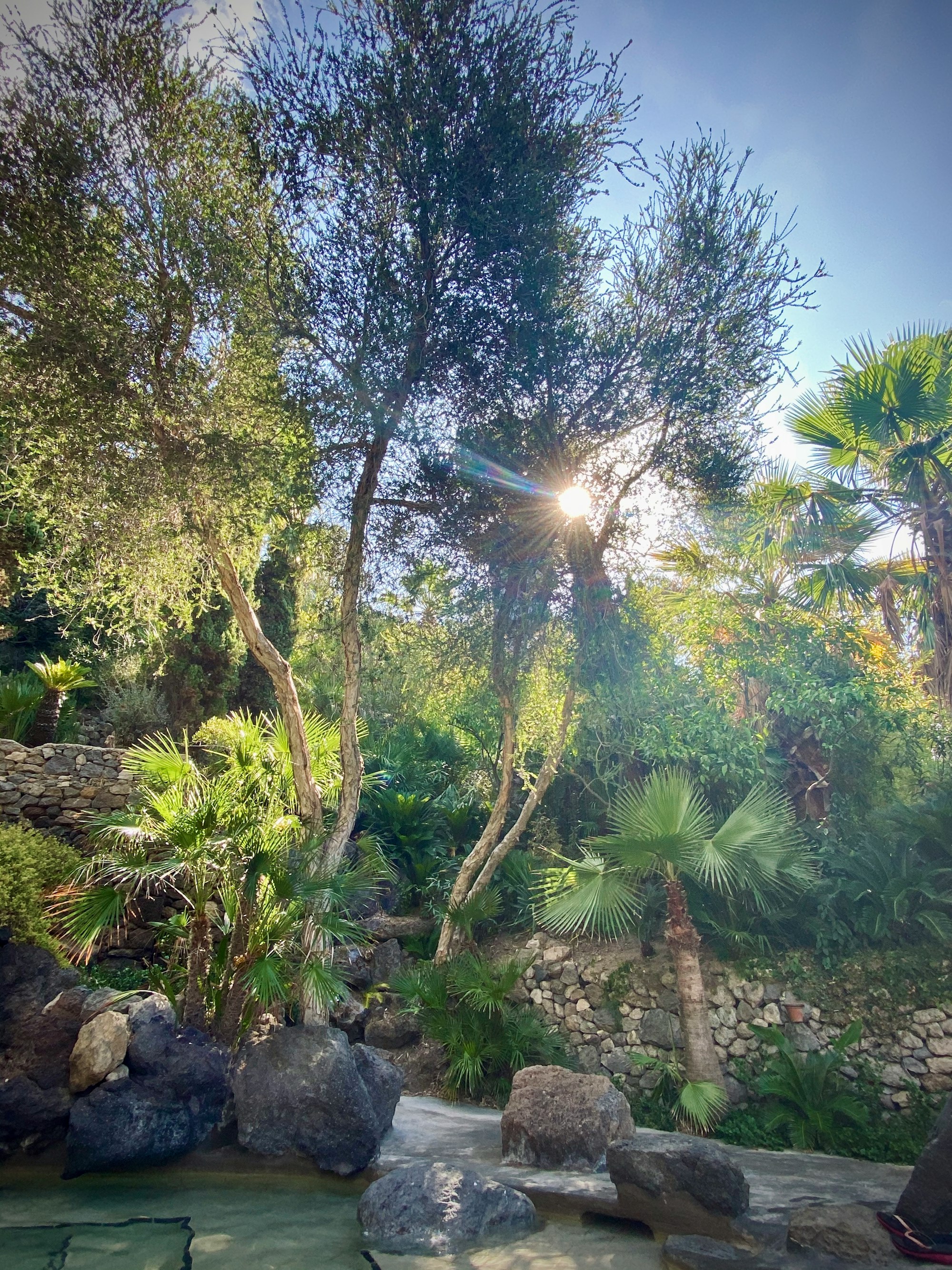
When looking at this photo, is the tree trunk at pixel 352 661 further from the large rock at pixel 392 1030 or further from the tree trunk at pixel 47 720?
the tree trunk at pixel 47 720

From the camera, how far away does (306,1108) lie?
6.48 m

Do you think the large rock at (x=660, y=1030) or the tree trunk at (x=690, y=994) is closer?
the tree trunk at (x=690, y=994)

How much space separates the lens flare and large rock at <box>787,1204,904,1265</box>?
746cm

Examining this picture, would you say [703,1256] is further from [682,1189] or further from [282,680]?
[282,680]

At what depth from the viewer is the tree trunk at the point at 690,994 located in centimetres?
829

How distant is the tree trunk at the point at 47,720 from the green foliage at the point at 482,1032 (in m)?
6.60

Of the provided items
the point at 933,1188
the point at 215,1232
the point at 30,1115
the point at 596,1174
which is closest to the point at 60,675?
the point at 30,1115

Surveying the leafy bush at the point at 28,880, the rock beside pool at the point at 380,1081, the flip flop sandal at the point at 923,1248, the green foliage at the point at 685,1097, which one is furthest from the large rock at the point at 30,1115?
the flip flop sandal at the point at 923,1248

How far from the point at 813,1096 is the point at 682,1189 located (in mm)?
3423

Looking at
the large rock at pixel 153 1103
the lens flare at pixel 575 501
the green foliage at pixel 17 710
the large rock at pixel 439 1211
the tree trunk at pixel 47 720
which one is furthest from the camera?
the green foliage at pixel 17 710

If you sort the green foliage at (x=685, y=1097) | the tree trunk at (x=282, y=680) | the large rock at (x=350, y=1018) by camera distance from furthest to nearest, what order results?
the large rock at (x=350, y=1018) < the tree trunk at (x=282, y=680) < the green foliage at (x=685, y=1097)

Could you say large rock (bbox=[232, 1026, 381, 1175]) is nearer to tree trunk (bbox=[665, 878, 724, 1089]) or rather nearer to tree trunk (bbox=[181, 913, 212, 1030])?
tree trunk (bbox=[181, 913, 212, 1030])

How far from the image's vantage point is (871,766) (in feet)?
35.9

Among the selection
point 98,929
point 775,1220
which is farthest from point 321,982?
point 775,1220
